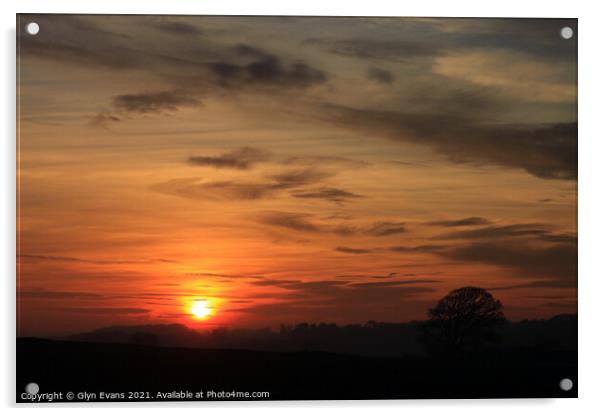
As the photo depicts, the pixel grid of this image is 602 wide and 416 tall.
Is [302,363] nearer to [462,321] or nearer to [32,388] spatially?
[462,321]

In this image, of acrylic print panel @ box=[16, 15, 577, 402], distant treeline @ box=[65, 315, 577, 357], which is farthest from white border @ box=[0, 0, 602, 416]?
distant treeline @ box=[65, 315, 577, 357]

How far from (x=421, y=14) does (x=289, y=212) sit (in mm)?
900

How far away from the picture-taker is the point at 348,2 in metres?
3.38

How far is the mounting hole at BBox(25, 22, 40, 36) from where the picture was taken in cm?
329

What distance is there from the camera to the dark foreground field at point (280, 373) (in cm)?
326

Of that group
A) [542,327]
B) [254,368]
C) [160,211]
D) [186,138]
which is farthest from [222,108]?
[542,327]

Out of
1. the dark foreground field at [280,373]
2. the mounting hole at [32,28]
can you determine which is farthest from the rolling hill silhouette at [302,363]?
the mounting hole at [32,28]

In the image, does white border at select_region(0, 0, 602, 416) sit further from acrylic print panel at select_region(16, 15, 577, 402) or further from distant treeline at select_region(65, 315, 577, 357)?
distant treeline at select_region(65, 315, 577, 357)

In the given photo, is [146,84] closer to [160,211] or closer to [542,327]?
[160,211]

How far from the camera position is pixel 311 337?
330cm

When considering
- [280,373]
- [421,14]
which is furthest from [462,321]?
[421,14]

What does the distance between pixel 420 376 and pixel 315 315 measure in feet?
1.48

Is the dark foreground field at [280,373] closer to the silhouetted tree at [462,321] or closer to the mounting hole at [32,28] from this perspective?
the silhouetted tree at [462,321]

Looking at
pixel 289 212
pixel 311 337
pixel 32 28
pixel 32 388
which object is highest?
pixel 32 28
